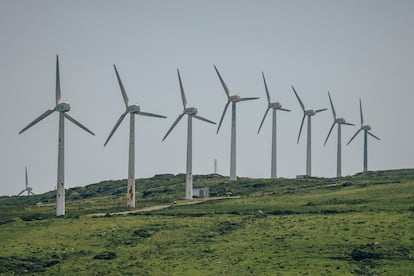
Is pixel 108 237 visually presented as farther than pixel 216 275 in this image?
Yes

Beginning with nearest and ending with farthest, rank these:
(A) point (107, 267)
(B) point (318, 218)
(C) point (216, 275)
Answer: (C) point (216, 275) < (A) point (107, 267) < (B) point (318, 218)

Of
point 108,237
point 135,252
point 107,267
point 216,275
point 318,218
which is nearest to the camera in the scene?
point 216,275

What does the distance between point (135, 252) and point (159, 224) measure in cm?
2534

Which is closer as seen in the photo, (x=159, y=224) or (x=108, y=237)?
(x=108, y=237)

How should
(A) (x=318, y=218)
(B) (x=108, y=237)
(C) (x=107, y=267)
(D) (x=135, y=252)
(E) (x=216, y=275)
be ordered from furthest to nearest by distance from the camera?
1. (A) (x=318, y=218)
2. (B) (x=108, y=237)
3. (D) (x=135, y=252)
4. (C) (x=107, y=267)
5. (E) (x=216, y=275)

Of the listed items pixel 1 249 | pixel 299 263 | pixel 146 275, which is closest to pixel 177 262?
pixel 146 275

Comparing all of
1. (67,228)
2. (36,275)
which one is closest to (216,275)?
(36,275)

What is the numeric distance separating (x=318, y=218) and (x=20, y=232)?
63316mm

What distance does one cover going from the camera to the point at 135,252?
161 m

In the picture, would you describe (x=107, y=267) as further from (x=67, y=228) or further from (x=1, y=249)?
(x=67, y=228)

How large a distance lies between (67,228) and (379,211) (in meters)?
67.8

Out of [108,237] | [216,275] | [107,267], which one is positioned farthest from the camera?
[108,237]

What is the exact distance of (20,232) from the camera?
7082 inches

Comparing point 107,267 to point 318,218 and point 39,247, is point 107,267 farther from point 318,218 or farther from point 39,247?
point 318,218
